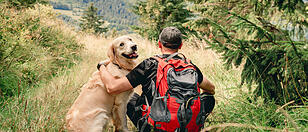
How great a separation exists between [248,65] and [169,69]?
1.16 meters

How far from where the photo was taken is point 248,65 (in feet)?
7.77

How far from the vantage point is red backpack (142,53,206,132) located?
1767 millimetres

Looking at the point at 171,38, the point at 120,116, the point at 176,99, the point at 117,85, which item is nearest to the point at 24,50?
the point at 120,116

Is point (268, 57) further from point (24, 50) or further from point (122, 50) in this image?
point (24, 50)

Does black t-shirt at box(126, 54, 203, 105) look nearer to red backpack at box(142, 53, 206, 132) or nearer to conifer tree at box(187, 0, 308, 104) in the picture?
red backpack at box(142, 53, 206, 132)

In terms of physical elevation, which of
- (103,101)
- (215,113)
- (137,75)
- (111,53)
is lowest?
(215,113)

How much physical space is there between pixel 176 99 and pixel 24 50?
3.67 meters

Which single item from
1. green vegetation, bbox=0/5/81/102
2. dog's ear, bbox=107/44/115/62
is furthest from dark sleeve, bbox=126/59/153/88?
green vegetation, bbox=0/5/81/102

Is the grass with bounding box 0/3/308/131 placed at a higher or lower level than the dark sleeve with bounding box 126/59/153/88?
lower

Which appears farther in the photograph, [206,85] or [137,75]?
[206,85]

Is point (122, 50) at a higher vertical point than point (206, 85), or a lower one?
higher

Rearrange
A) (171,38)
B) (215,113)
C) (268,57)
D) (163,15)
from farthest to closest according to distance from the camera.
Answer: (163,15)
(215,113)
(268,57)
(171,38)

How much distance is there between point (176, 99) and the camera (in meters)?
1.77

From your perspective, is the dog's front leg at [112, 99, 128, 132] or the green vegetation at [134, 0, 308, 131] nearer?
the green vegetation at [134, 0, 308, 131]
